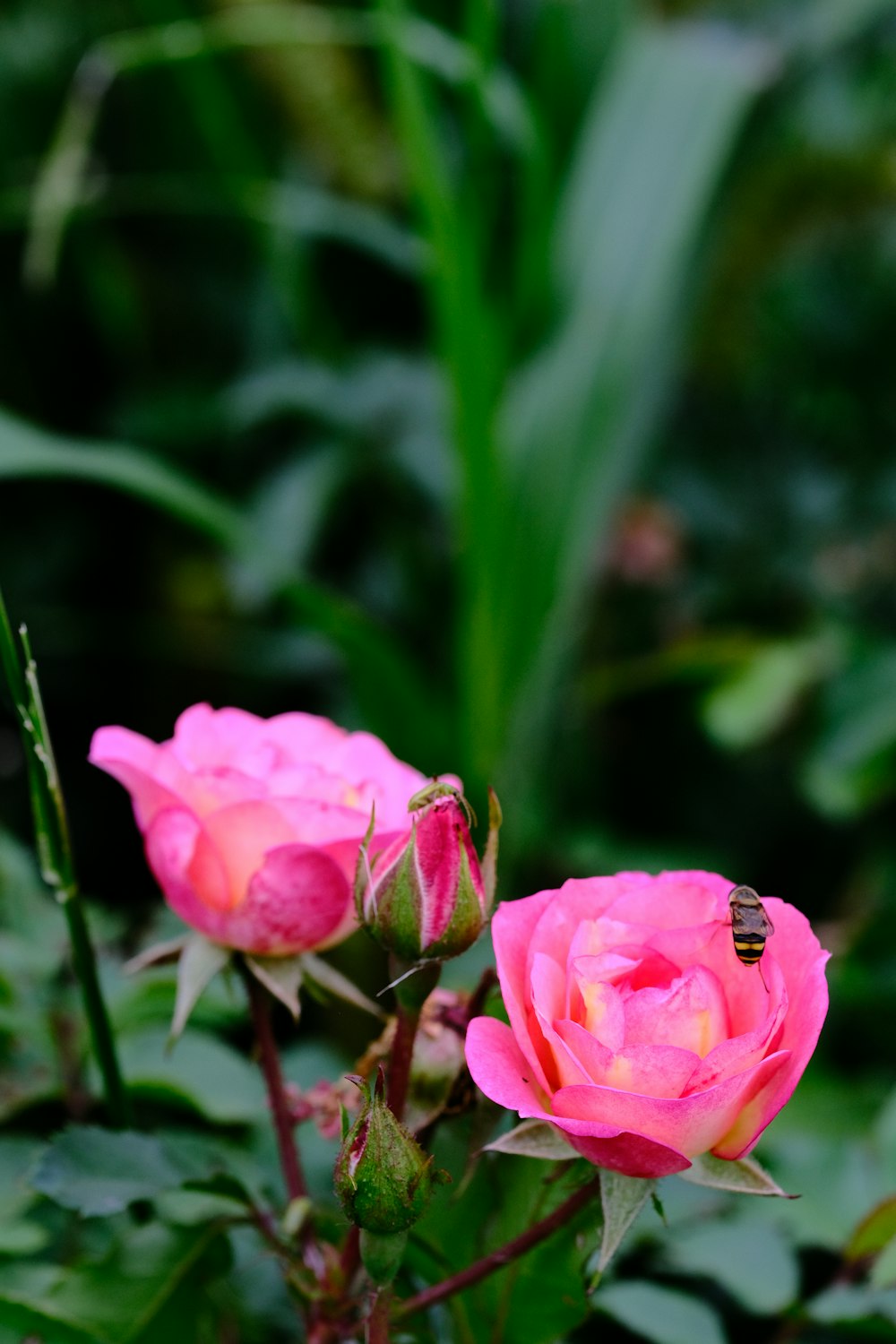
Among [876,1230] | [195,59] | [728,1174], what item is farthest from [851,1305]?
[195,59]

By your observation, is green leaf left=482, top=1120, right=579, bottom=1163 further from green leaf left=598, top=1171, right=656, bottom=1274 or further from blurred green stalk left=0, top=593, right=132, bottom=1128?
blurred green stalk left=0, top=593, right=132, bottom=1128

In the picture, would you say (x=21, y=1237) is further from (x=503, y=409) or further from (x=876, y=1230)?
(x=503, y=409)

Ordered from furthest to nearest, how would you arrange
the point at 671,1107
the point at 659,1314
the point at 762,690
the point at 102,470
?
the point at 762,690, the point at 102,470, the point at 659,1314, the point at 671,1107

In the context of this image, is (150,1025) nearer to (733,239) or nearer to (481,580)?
(481,580)

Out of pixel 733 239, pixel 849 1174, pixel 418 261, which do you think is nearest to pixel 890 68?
pixel 733 239

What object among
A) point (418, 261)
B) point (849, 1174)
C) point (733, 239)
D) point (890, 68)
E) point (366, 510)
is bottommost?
point (849, 1174)

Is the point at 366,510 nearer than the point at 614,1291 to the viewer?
No
